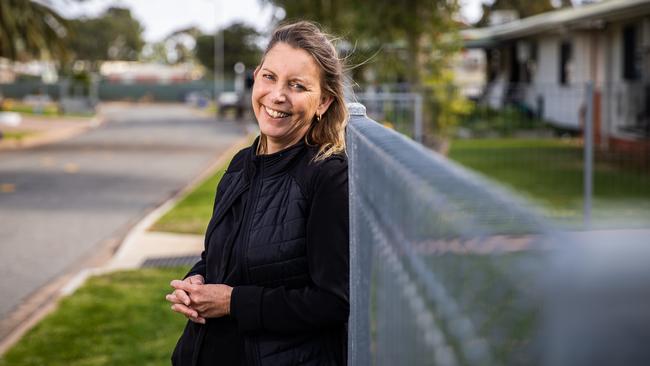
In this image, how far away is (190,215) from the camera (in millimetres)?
12555

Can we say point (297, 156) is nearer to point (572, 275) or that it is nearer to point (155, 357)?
point (572, 275)

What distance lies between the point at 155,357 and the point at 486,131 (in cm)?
1255

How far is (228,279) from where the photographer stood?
8.46ft

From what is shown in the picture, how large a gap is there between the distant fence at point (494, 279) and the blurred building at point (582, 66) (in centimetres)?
1127

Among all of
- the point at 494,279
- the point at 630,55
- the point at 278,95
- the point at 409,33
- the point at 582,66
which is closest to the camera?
the point at 494,279

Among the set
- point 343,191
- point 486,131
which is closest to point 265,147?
point 343,191

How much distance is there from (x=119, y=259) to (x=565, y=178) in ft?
29.1

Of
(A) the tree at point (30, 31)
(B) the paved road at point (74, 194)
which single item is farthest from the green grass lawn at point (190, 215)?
(A) the tree at point (30, 31)

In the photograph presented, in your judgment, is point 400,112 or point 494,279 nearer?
point 494,279

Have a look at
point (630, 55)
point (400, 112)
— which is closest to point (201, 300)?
point (400, 112)

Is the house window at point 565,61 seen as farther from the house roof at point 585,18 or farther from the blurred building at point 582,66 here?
the house roof at point 585,18

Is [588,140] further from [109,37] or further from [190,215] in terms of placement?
[109,37]

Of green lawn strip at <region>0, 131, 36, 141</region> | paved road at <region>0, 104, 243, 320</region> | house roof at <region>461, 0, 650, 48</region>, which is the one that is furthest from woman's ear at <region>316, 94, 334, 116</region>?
green lawn strip at <region>0, 131, 36, 141</region>

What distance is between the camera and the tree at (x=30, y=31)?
29688 mm
